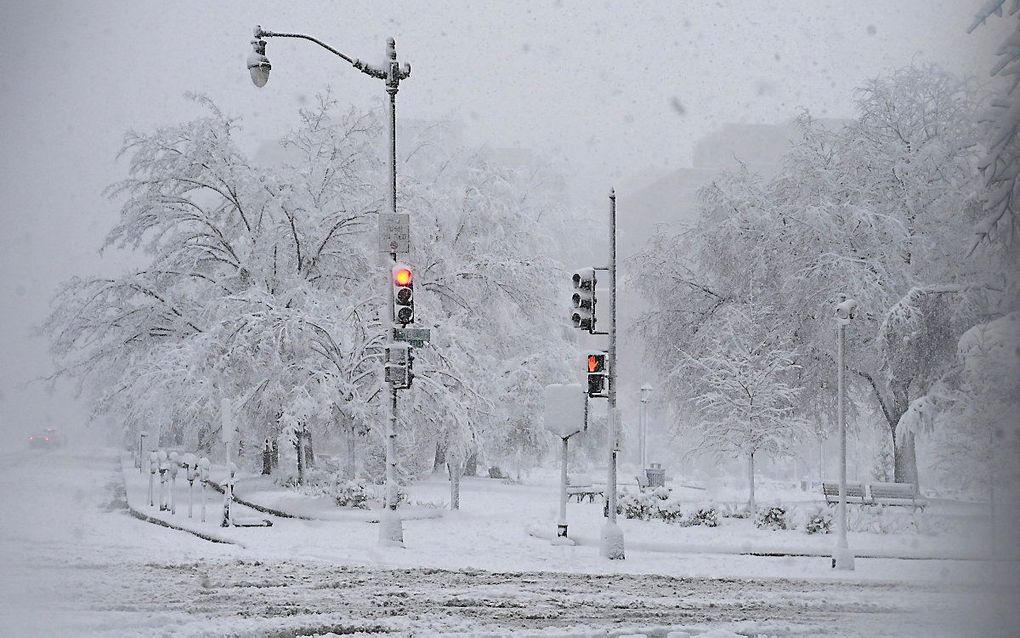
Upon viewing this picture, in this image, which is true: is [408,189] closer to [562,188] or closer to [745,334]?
[745,334]

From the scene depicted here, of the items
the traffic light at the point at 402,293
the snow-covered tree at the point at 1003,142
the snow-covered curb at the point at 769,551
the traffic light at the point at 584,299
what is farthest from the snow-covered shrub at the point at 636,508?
the snow-covered tree at the point at 1003,142

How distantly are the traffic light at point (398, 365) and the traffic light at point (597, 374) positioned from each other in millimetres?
3167

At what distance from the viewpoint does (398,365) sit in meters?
18.6

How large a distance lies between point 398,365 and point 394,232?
7.75 ft

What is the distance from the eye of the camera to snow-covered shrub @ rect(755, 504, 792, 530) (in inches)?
913

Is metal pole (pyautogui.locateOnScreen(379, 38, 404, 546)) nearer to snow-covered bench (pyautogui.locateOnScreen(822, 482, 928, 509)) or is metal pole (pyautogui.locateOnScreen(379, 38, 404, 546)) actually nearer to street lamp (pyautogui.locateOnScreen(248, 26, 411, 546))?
street lamp (pyautogui.locateOnScreen(248, 26, 411, 546))

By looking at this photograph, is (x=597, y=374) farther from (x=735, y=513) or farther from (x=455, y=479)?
(x=455, y=479)

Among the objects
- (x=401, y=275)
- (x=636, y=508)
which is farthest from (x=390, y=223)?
(x=636, y=508)

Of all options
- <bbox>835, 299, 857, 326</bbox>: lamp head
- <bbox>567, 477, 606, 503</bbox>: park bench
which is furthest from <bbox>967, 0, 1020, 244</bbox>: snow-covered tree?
<bbox>567, 477, 606, 503</bbox>: park bench

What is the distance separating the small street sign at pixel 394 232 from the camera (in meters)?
18.8

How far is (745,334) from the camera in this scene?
108 ft

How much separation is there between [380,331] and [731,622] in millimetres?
18177

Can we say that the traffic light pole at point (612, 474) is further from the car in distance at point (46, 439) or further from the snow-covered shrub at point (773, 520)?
the car in distance at point (46, 439)

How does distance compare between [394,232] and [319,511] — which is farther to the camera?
[319,511]
